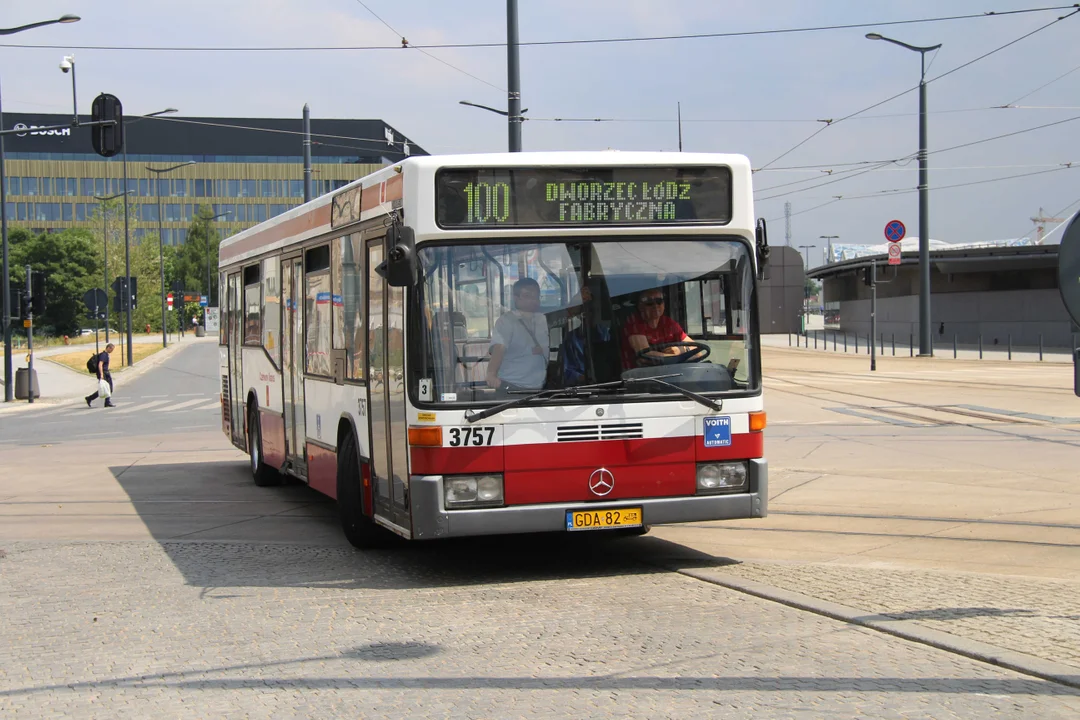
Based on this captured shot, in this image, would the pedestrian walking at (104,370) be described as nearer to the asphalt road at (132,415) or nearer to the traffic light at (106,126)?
the asphalt road at (132,415)

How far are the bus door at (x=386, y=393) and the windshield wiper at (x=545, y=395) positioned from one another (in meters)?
0.55

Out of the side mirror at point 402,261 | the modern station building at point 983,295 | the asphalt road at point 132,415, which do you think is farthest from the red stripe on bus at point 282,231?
the modern station building at point 983,295

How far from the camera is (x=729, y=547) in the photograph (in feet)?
31.9

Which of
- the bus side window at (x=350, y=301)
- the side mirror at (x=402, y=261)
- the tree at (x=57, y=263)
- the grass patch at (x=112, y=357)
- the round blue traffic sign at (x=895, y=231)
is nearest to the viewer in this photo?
the side mirror at (x=402, y=261)

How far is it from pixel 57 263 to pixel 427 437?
329 feet

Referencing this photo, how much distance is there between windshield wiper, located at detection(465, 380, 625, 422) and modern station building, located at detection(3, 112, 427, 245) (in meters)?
95.4

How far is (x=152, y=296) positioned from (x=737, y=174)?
3035 inches

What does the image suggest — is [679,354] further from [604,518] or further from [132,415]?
[132,415]

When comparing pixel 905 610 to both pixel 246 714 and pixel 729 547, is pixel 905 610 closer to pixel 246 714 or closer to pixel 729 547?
pixel 729 547

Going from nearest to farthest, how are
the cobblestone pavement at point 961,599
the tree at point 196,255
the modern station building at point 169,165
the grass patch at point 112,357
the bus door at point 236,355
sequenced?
the cobblestone pavement at point 961,599, the bus door at point 236,355, the grass patch at point 112,357, the modern station building at point 169,165, the tree at point 196,255

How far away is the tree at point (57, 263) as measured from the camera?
98.8 metres

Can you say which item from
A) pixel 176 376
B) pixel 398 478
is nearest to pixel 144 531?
pixel 398 478

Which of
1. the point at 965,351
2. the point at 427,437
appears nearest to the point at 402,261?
the point at 427,437

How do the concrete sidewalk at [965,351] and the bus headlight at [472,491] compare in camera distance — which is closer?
the bus headlight at [472,491]
